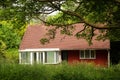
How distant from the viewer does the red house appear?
42781mm

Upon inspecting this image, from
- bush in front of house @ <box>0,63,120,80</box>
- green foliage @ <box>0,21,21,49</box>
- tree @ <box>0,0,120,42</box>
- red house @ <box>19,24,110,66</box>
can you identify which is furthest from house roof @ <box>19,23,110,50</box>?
tree @ <box>0,0,120,42</box>

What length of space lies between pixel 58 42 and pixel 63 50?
155 centimetres

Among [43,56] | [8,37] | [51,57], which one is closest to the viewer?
[51,57]

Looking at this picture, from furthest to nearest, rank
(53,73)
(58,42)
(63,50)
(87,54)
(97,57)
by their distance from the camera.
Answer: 1. (58,42)
2. (63,50)
3. (87,54)
4. (97,57)
5. (53,73)

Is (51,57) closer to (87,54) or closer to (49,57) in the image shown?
(49,57)

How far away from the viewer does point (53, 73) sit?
19797 mm

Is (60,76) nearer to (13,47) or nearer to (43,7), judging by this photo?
(43,7)

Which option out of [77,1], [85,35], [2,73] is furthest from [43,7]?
[85,35]

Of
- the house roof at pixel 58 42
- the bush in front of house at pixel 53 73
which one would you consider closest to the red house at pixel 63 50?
the house roof at pixel 58 42

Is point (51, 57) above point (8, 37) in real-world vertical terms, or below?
below

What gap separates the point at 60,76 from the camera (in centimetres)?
1880

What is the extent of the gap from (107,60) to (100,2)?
2715cm

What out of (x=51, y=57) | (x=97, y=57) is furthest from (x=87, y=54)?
(x=51, y=57)

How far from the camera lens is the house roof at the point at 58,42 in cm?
4303
